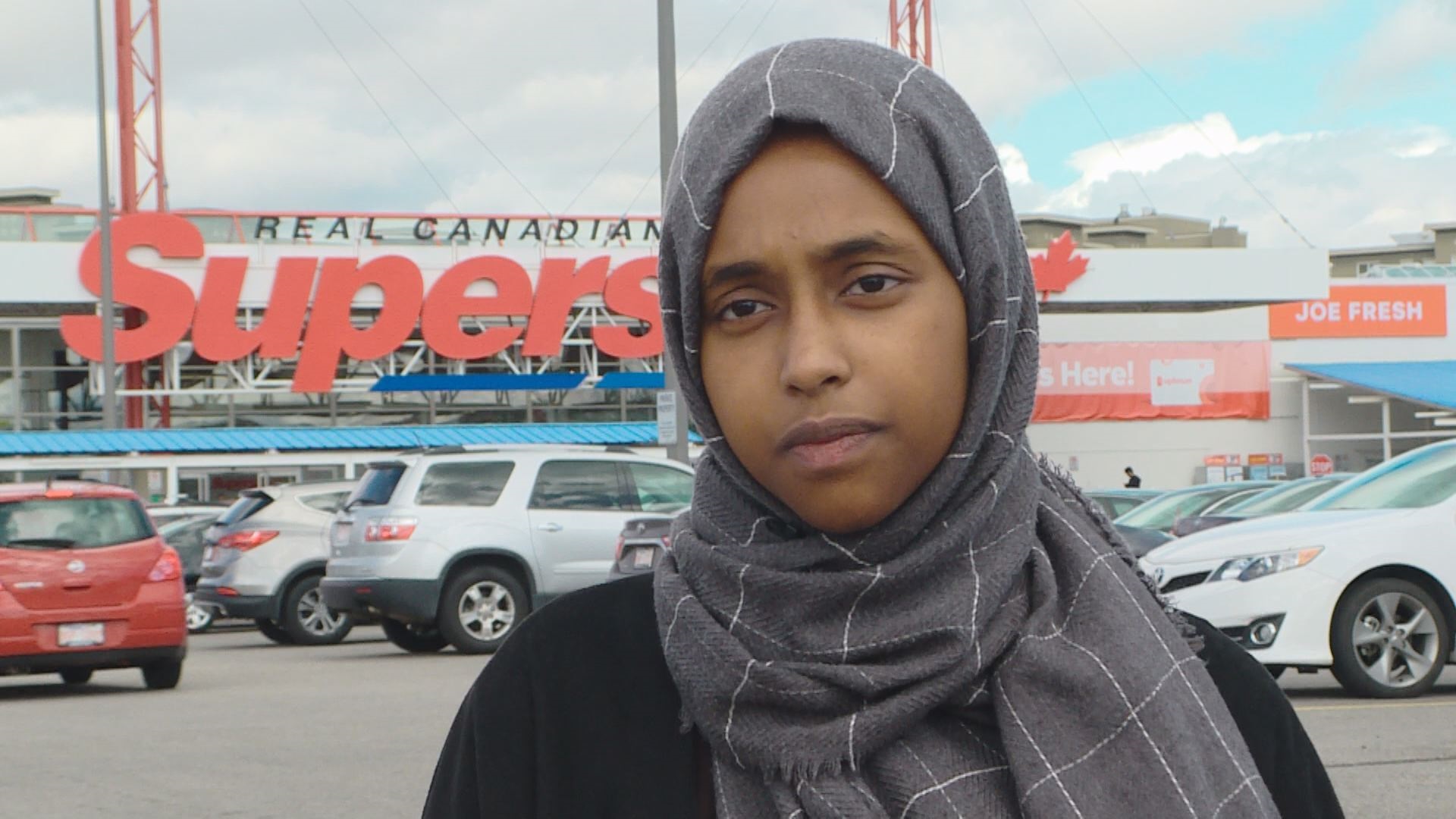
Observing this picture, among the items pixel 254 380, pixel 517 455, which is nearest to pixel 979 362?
pixel 517 455

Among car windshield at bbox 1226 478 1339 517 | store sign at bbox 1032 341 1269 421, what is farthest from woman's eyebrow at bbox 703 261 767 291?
store sign at bbox 1032 341 1269 421

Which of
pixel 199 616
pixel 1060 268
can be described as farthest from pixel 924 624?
pixel 1060 268

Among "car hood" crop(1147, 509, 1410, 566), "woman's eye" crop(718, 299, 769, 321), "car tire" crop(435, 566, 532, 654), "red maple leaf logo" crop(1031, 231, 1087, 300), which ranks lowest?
"car tire" crop(435, 566, 532, 654)

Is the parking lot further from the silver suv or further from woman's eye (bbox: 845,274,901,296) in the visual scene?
woman's eye (bbox: 845,274,901,296)

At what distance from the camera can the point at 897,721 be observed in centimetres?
171

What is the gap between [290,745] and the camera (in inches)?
395

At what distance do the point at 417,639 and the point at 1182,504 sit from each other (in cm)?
927

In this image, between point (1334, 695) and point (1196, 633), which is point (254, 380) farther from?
point (1196, 633)

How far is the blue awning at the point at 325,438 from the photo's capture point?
3325 centimetres

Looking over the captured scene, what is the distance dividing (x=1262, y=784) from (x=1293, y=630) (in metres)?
9.01

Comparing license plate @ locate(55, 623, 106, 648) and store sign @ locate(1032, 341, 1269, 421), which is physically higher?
store sign @ locate(1032, 341, 1269, 421)

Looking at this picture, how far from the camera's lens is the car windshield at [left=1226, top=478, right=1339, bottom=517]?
16656mm

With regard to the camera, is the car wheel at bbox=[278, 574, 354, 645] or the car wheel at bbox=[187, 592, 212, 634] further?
the car wheel at bbox=[187, 592, 212, 634]

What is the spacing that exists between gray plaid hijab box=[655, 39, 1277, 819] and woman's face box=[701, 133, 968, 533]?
2 cm
